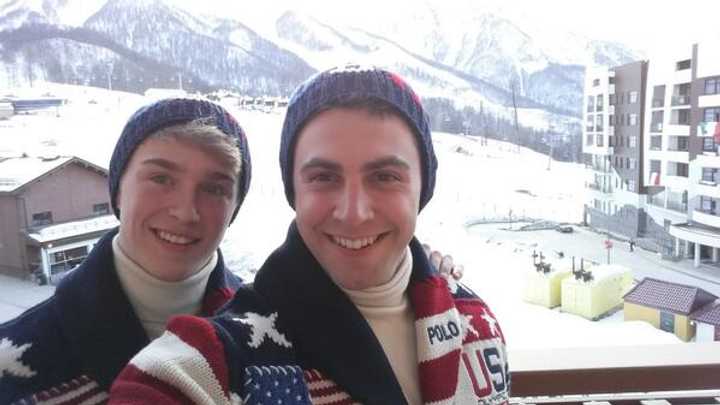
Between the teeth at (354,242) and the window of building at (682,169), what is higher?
the teeth at (354,242)

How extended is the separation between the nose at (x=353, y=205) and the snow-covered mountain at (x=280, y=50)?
3.98 ft

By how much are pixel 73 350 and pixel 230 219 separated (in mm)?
253

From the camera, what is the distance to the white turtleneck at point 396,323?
2.00 feet

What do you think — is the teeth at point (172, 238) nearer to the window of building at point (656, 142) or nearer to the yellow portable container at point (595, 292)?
the yellow portable container at point (595, 292)

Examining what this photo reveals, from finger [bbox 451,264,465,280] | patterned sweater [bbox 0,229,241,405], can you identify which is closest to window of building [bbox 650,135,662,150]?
→ finger [bbox 451,264,465,280]

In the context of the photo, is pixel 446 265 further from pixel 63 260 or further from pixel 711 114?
pixel 711 114

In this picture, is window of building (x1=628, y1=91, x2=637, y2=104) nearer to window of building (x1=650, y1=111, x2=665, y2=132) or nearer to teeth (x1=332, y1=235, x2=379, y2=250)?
window of building (x1=650, y1=111, x2=665, y2=132)

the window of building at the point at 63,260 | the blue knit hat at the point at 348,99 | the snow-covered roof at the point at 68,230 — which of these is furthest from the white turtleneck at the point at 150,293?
the window of building at the point at 63,260

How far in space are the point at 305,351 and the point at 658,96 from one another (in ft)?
11.1

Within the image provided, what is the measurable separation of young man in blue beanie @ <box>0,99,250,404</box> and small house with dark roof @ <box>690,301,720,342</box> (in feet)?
5.56

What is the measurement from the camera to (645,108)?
3156 millimetres

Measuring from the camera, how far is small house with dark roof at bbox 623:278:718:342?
1796mm

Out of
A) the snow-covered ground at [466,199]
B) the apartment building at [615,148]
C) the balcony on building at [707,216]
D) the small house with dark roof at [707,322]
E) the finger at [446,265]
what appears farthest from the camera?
the apartment building at [615,148]

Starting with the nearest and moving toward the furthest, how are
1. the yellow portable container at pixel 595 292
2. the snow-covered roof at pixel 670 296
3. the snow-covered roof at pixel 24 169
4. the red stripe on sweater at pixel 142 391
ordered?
1. the red stripe on sweater at pixel 142 391
2. the snow-covered roof at pixel 24 169
3. the snow-covered roof at pixel 670 296
4. the yellow portable container at pixel 595 292
